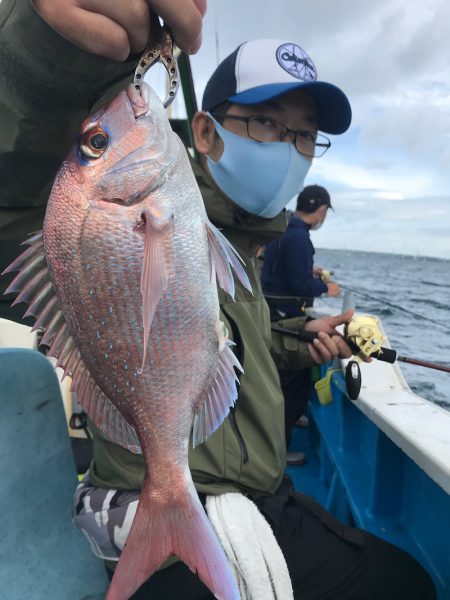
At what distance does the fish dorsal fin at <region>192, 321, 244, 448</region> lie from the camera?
1.03 meters

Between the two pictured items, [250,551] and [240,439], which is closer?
[250,551]

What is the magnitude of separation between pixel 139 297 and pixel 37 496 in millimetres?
1215

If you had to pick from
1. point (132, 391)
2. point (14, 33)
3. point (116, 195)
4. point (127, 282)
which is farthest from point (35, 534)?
point (14, 33)

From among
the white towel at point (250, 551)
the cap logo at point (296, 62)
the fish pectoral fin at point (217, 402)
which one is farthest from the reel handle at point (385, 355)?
the fish pectoral fin at point (217, 402)

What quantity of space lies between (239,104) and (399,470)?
1.94 m

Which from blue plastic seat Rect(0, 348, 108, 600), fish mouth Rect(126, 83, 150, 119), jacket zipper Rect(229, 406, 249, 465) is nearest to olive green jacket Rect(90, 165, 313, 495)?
jacket zipper Rect(229, 406, 249, 465)

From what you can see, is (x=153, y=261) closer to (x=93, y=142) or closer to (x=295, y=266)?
(x=93, y=142)

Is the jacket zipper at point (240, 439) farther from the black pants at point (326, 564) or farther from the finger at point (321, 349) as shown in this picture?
the finger at point (321, 349)

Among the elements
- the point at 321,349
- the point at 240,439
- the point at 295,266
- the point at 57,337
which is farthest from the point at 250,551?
the point at 295,266

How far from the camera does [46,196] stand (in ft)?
3.93

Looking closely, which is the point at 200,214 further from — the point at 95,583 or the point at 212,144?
the point at 95,583

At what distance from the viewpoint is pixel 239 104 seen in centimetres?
177

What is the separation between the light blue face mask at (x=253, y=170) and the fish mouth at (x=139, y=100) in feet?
2.63

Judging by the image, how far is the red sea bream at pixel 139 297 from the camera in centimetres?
93
